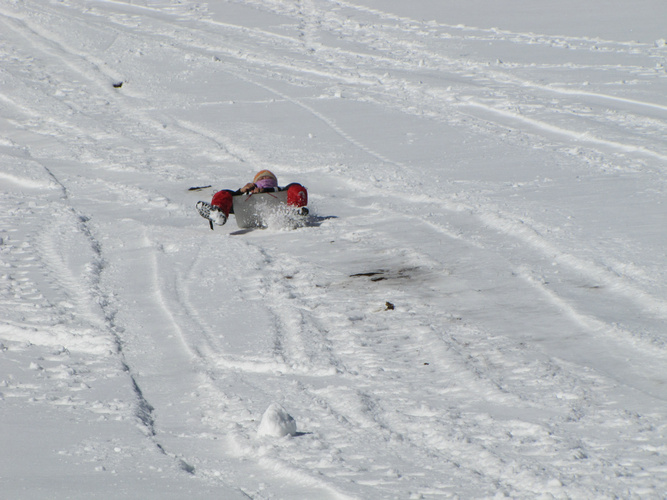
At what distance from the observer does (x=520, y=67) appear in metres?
13.0

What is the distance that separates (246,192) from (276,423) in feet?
12.5

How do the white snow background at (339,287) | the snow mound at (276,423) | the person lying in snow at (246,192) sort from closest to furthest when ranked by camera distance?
the white snow background at (339,287)
the snow mound at (276,423)
the person lying in snow at (246,192)

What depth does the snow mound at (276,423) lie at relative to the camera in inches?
125

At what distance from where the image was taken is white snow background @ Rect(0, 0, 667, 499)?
302 centimetres

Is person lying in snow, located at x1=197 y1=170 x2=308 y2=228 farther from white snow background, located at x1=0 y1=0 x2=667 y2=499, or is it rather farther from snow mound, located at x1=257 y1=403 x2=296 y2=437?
snow mound, located at x1=257 y1=403 x2=296 y2=437

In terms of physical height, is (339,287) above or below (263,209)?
below

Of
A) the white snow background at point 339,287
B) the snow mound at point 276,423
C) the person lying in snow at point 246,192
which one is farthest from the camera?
the person lying in snow at point 246,192

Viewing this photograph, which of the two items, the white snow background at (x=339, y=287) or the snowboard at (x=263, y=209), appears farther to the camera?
the snowboard at (x=263, y=209)

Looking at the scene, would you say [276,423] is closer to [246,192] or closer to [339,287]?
[339,287]

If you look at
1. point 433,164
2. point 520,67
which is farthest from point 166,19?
A: point 433,164

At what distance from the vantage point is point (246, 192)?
22.2 ft

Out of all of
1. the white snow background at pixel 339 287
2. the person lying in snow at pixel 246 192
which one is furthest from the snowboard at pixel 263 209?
the white snow background at pixel 339 287

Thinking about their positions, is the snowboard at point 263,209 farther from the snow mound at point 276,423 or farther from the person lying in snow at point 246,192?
the snow mound at point 276,423

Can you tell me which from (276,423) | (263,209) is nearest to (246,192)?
(263,209)
